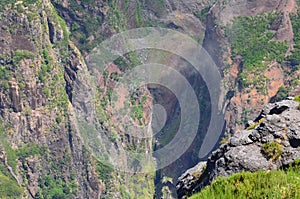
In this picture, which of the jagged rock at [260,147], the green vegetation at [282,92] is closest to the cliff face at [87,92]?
the green vegetation at [282,92]

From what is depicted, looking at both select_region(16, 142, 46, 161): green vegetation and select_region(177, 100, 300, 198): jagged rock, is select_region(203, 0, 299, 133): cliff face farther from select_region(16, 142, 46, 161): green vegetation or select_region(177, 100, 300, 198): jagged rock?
select_region(177, 100, 300, 198): jagged rock

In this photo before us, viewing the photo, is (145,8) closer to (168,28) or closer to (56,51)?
(168,28)

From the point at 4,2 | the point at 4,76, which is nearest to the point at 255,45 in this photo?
the point at 4,76

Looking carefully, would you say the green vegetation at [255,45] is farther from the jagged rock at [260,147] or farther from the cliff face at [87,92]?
the jagged rock at [260,147]

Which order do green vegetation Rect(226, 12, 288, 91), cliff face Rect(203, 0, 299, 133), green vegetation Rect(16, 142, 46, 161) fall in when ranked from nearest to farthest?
cliff face Rect(203, 0, 299, 133) < green vegetation Rect(226, 12, 288, 91) < green vegetation Rect(16, 142, 46, 161)

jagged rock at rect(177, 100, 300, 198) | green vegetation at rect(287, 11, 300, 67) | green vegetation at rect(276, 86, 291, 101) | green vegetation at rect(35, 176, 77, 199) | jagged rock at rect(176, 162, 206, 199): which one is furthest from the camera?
green vegetation at rect(35, 176, 77, 199)

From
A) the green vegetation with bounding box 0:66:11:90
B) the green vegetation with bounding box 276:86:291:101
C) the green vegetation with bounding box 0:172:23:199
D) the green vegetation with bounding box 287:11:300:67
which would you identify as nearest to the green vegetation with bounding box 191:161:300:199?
the green vegetation with bounding box 0:172:23:199

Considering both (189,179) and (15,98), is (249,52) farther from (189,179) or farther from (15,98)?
(189,179)
